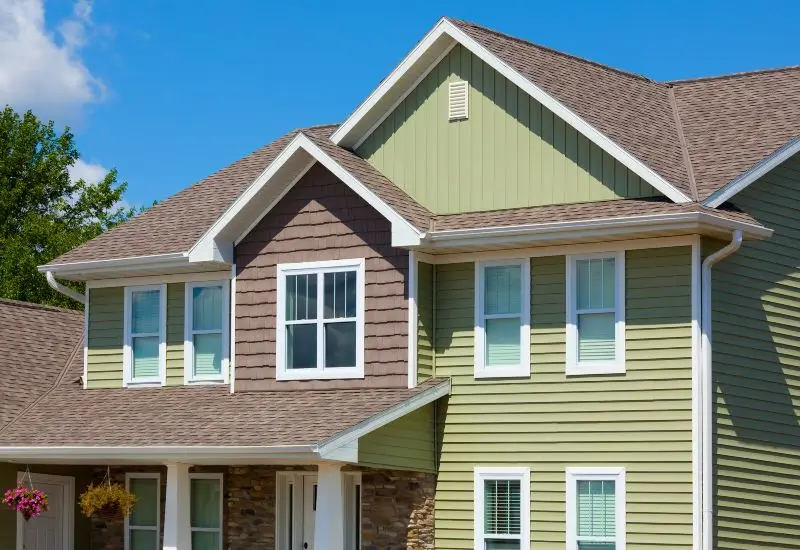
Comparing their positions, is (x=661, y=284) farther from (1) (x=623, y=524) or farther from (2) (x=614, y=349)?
(1) (x=623, y=524)

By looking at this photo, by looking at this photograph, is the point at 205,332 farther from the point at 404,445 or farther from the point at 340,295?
the point at 404,445

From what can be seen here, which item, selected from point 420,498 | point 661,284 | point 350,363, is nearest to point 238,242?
point 350,363

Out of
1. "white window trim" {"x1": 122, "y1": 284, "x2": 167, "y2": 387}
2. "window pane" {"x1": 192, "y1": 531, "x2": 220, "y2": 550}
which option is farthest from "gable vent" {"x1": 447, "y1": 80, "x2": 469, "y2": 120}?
"window pane" {"x1": 192, "y1": 531, "x2": 220, "y2": 550}

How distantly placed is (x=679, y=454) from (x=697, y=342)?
1.51 metres

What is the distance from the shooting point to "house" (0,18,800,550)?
22.2m

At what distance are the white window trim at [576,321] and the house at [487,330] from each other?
3 centimetres

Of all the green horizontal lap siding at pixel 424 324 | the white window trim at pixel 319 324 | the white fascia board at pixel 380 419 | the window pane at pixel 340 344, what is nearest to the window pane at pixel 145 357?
the white window trim at pixel 319 324

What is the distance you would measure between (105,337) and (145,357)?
102 centimetres

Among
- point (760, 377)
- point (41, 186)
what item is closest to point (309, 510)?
point (760, 377)

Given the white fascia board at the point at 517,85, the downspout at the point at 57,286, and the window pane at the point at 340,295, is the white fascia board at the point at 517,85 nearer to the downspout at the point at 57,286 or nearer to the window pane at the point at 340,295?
the window pane at the point at 340,295

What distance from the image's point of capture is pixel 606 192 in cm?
2302

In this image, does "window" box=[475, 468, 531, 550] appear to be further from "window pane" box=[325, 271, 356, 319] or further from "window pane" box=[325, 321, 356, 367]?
"window pane" box=[325, 271, 356, 319]

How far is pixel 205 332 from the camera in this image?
26.5m

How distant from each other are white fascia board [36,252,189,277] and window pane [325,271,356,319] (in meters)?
2.54
